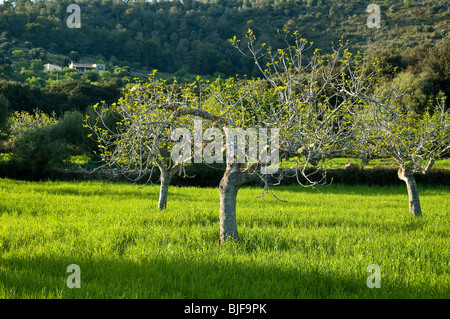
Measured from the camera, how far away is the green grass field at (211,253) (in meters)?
5.21

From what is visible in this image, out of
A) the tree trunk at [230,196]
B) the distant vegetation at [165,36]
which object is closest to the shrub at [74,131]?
the distant vegetation at [165,36]

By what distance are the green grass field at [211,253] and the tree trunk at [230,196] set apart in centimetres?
33

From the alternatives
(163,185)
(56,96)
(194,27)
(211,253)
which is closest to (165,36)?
(194,27)

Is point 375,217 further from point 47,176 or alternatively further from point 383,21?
point 383,21

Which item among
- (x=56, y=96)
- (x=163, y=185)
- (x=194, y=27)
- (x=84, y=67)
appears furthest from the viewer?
(x=194, y=27)

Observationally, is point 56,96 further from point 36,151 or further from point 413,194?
point 413,194

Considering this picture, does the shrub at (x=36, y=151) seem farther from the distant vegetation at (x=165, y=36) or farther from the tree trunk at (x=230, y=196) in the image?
the distant vegetation at (x=165, y=36)

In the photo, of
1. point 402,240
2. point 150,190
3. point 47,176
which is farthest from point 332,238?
point 47,176

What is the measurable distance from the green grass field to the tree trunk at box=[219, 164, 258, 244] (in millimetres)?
333

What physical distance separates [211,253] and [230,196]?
1251 mm

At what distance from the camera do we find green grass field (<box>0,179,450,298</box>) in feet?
17.1

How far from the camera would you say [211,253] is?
686 cm

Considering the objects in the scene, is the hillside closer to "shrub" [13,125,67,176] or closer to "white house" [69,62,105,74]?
"white house" [69,62,105,74]
